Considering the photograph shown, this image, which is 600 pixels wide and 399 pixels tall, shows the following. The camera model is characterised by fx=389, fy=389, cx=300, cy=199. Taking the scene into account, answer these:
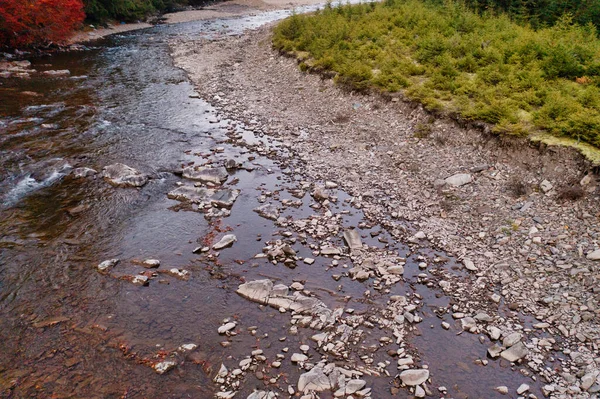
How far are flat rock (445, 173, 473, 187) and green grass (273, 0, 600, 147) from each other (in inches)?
80.9

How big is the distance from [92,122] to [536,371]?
19.4 metres

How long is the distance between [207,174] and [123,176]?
289 cm

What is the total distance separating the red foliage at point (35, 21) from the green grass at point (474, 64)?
65.2 ft

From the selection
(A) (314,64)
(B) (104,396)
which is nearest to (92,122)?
(A) (314,64)

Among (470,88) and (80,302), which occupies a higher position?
(470,88)

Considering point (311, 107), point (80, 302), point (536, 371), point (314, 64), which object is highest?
point (314, 64)

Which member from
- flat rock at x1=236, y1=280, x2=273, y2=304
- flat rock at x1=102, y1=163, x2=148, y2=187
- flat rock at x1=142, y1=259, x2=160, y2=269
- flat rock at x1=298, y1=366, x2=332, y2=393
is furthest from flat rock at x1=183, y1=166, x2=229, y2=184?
flat rock at x1=298, y1=366, x2=332, y2=393

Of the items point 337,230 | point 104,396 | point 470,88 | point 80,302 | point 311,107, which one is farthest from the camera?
point 311,107

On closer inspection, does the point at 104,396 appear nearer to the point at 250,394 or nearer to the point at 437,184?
the point at 250,394

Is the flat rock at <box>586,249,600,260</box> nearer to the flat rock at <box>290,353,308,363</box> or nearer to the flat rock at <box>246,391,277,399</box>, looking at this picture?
the flat rock at <box>290,353,308,363</box>

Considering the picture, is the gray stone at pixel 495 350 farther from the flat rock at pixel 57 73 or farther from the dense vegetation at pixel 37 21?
the dense vegetation at pixel 37 21

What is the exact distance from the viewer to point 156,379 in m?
7.04

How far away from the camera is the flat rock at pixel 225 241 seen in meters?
10.6

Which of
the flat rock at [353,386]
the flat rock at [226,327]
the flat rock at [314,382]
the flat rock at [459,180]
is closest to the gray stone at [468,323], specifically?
the flat rock at [353,386]
